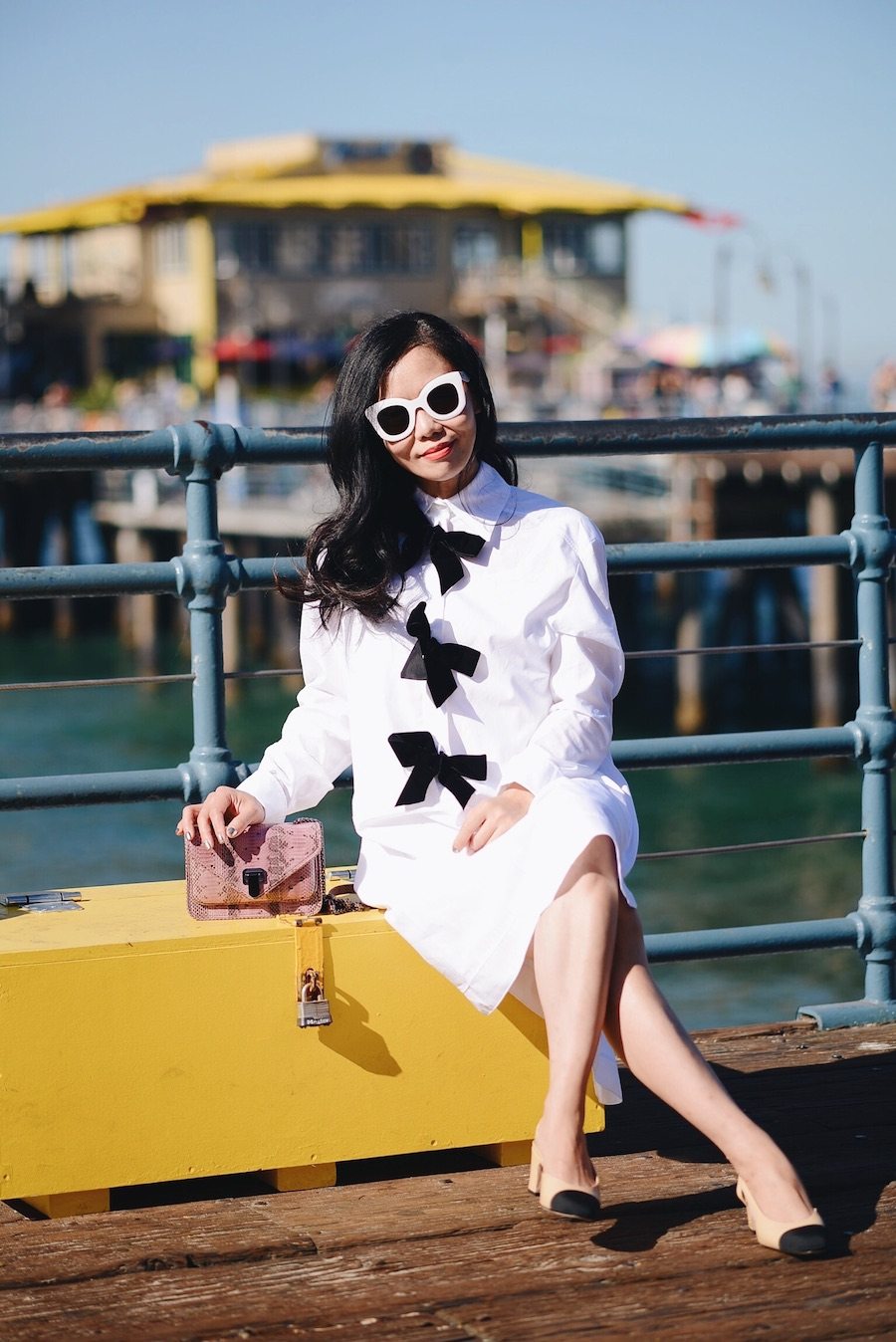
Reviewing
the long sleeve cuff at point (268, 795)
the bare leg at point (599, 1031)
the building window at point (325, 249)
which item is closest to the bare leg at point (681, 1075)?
the bare leg at point (599, 1031)

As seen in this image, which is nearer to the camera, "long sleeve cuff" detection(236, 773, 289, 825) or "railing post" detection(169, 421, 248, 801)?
"long sleeve cuff" detection(236, 773, 289, 825)

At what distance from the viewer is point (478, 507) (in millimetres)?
2951

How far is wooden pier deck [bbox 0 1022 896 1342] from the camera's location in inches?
91.1

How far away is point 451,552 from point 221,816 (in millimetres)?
541

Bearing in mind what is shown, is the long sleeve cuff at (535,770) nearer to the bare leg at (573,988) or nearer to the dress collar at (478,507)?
the bare leg at (573,988)

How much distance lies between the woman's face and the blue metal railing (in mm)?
447

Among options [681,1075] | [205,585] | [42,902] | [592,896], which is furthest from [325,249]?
[681,1075]

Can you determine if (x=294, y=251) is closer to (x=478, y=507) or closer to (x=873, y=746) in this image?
(x=873, y=746)

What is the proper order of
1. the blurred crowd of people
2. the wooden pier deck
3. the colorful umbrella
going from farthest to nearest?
the colorful umbrella, the blurred crowd of people, the wooden pier deck

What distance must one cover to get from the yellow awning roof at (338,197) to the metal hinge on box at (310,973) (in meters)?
47.6

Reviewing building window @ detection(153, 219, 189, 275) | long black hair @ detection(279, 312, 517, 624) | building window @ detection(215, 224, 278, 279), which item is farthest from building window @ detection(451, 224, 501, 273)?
long black hair @ detection(279, 312, 517, 624)

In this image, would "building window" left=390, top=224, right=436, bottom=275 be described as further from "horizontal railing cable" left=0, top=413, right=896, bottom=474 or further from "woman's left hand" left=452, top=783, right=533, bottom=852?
"woman's left hand" left=452, top=783, right=533, bottom=852

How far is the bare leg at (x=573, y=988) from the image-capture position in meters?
2.53

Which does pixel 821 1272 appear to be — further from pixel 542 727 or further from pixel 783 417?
pixel 783 417
